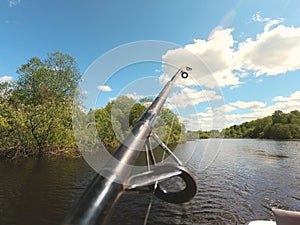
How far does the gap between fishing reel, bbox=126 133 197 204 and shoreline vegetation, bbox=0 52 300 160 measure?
666 millimetres

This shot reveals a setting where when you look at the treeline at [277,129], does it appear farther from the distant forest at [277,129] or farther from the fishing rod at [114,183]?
the fishing rod at [114,183]

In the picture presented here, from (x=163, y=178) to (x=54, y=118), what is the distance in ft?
89.8

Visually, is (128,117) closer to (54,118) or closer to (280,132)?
(54,118)

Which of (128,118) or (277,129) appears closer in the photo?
(128,118)

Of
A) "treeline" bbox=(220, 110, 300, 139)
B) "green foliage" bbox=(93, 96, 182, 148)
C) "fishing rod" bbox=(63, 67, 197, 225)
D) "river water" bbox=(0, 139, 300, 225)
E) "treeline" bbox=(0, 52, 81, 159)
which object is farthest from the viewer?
"treeline" bbox=(220, 110, 300, 139)

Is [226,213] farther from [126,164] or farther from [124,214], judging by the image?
[126,164]

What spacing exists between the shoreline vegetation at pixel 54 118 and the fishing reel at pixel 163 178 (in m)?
0.67

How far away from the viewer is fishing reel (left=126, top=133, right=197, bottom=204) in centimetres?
173

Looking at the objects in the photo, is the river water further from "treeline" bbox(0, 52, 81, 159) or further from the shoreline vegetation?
"treeline" bbox(0, 52, 81, 159)

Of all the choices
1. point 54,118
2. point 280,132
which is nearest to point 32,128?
point 54,118

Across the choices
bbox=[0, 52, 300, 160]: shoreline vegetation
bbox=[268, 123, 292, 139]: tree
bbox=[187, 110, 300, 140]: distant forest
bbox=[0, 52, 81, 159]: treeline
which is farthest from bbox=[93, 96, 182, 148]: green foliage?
bbox=[268, 123, 292, 139]: tree

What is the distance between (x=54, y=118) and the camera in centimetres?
2650

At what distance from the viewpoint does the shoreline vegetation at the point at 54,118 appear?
3561 millimetres

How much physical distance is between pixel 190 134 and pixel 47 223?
7.83m
